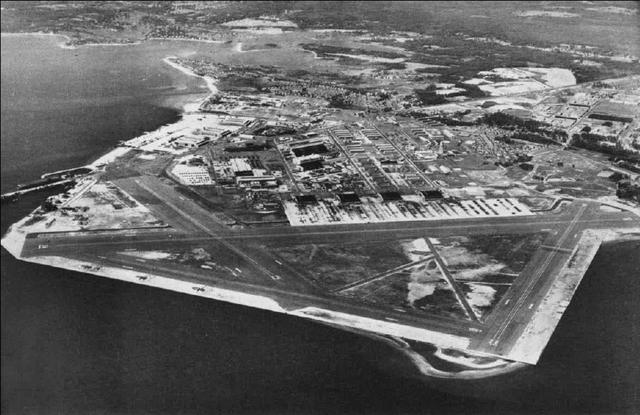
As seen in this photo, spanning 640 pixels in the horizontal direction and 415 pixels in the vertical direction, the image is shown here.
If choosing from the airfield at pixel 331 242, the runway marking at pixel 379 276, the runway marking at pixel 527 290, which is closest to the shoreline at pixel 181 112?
the airfield at pixel 331 242

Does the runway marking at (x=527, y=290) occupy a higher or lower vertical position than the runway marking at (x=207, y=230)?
lower

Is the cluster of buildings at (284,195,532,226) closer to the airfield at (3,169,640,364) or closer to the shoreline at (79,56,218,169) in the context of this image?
the airfield at (3,169,640,364)

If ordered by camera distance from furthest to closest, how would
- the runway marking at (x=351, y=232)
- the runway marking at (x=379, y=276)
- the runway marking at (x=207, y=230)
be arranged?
1. the runway marking at (x=351, y=232)
2. the runway marking at (x=207, y=230)
3. the runway marking at (x=379, y=276)

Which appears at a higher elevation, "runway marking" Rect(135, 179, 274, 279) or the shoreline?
"runway marking" Rect(135, 179, 274, 279)

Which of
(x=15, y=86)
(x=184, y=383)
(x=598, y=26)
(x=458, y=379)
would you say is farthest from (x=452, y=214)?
(x=598, y=26)

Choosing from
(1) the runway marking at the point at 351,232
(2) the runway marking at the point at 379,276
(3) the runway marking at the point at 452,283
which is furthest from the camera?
(1) the runway marking at the point at 351,232

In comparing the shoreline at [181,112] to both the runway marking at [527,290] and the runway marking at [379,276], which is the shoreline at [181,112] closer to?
the runway marking at [379,276]

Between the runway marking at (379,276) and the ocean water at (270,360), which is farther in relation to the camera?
the runway marking at (379,276)

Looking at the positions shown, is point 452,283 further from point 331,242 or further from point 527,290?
point 331,242

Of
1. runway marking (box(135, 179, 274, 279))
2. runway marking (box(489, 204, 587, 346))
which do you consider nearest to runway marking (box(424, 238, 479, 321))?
runway marking (box(489, 204, 587, 346))

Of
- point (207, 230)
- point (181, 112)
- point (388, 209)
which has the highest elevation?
point (207, 230)

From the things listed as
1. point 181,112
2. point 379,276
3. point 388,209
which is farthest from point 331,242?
point 181,112
